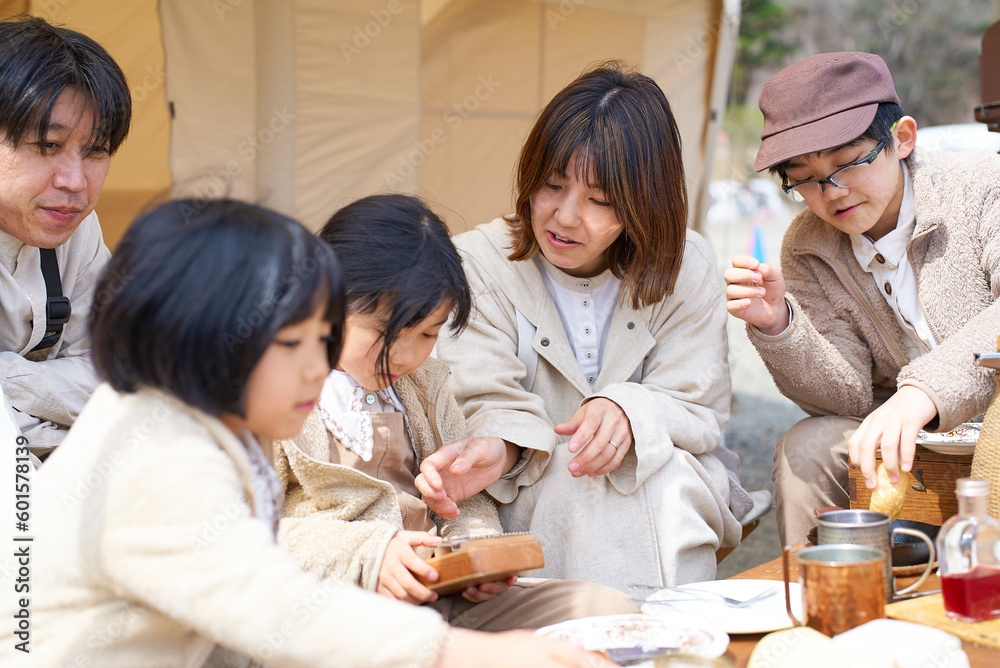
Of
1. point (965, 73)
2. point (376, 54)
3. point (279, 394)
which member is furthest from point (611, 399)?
point (965, 73)

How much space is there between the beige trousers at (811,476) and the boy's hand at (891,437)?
551 mm

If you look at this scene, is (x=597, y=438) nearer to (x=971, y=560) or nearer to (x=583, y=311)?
(x=583, y=311)

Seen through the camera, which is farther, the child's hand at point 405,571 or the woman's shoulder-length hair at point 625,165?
the woman's shoulder-length hair at point 625,165

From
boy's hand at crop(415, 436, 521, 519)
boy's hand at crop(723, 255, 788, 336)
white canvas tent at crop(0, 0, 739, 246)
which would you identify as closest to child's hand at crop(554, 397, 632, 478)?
boy's hand at crop(415, 436, 521, 519)

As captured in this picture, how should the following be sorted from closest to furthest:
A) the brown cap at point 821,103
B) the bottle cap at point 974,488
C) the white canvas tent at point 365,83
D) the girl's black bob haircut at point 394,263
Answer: the bottle cap at point 974,488
the girl's black bob haircut at point 394,263
the brown cap at point 821,103
the white canvas tent at point 365,83

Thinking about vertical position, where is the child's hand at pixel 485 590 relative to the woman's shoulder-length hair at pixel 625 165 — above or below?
below

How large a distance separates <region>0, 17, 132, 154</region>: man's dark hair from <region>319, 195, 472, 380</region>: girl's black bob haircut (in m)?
0.56

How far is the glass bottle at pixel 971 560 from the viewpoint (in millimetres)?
1339

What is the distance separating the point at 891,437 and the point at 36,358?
1837 mm

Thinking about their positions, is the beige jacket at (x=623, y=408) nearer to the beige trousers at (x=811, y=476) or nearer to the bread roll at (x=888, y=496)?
the beige trousers at (x=811, y=476)

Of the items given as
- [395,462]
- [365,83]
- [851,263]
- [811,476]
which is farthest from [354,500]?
[365,83]

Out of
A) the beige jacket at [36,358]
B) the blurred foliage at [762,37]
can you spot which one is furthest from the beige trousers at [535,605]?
the blurred foliage at [762,37]

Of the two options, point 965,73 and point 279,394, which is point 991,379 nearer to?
point 279,394

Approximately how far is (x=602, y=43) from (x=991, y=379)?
3.40m
